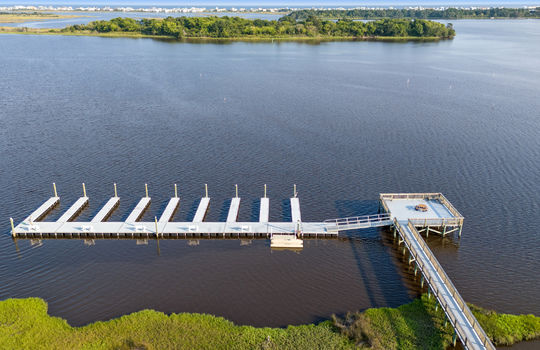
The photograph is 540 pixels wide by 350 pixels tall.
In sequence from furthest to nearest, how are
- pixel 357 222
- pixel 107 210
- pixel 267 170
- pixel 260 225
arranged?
1. pixel 267 170
2. pixel 107 210
3. pixel 357 222
4. pixel 260 225

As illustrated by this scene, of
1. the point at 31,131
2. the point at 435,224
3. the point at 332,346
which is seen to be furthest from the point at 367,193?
the point at 31,131

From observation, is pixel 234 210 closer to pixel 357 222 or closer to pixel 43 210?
pixel 357 222

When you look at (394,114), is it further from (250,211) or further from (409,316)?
(409,316)

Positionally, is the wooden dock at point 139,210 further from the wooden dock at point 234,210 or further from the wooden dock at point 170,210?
the wooden dock at point 234,210

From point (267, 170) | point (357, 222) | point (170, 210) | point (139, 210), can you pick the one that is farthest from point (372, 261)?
point (139, 210)

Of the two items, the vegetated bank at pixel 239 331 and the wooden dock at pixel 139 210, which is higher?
the wooden dock at pixel 139 210

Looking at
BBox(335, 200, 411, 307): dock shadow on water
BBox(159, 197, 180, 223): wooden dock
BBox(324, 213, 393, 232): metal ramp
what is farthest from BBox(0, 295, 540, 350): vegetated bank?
BBox(159, 197, 180, 223): wooden dock

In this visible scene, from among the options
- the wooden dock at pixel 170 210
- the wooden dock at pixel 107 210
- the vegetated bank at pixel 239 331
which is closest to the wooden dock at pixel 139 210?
the wooden dock at pixel 170 210

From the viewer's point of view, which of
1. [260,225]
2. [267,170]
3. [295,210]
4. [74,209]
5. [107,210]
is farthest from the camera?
[267,170]
